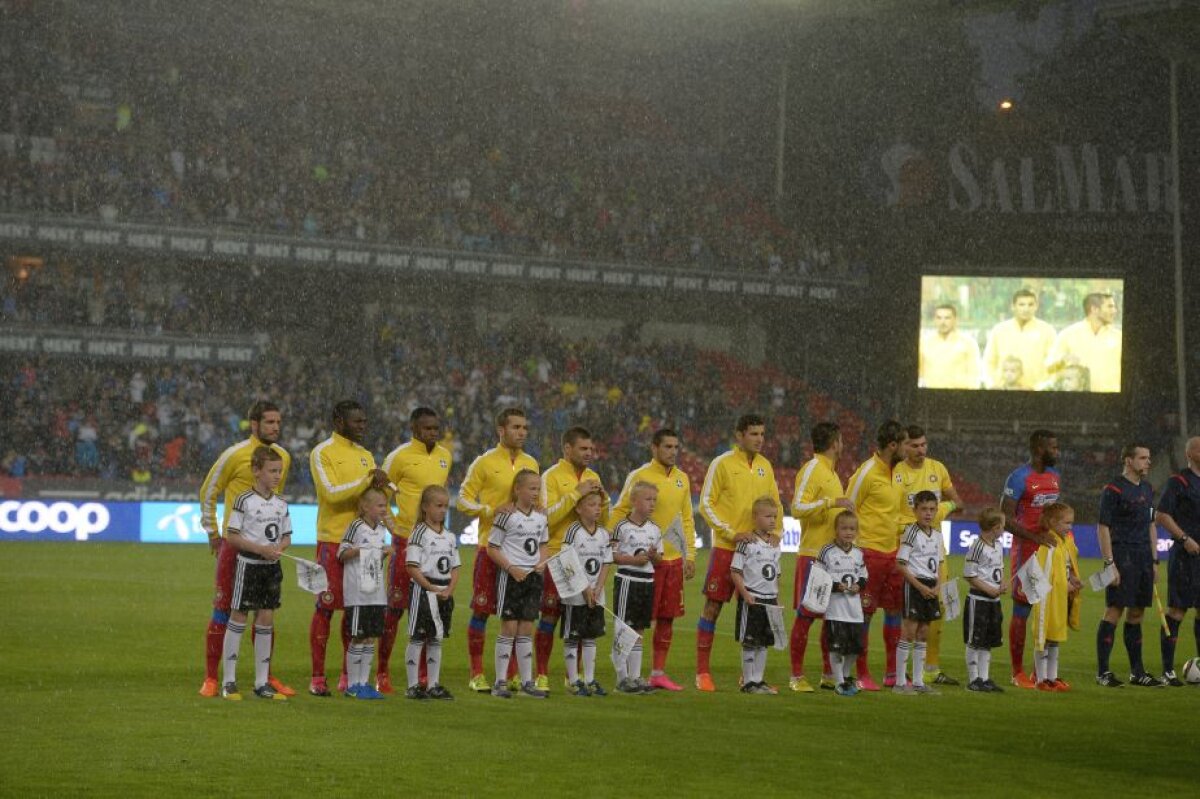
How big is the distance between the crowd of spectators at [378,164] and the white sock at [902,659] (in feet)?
88.2

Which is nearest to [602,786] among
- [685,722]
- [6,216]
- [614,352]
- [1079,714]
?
[685,722]

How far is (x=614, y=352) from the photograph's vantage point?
43.0m

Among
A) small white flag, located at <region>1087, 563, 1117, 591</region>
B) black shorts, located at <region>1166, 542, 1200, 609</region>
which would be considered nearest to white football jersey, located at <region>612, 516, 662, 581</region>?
small white flag, located at <region>1087, 563, 1117, 591</region>

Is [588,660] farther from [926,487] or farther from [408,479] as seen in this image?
[926,487]

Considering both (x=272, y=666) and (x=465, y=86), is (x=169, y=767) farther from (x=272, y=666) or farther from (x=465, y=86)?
(x=465, y=86)

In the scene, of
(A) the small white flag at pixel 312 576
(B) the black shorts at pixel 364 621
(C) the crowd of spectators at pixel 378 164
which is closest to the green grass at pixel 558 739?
(B) the black shorts at pixel 364 621

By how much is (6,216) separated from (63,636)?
21.4 meters

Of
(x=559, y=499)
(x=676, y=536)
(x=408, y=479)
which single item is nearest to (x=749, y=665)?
(x=676, y=536)

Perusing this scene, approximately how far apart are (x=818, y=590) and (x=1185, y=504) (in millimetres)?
3846

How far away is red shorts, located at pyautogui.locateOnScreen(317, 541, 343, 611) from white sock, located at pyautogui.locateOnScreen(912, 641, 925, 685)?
469cm

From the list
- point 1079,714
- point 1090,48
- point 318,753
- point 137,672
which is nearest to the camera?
point 318,753

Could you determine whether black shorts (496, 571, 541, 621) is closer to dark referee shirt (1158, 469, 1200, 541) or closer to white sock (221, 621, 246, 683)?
white sock (221, 621, 246, 683)

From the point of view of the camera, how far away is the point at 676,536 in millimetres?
13430

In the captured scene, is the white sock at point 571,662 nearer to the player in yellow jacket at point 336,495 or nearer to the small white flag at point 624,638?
the small white flag at point 624,638
